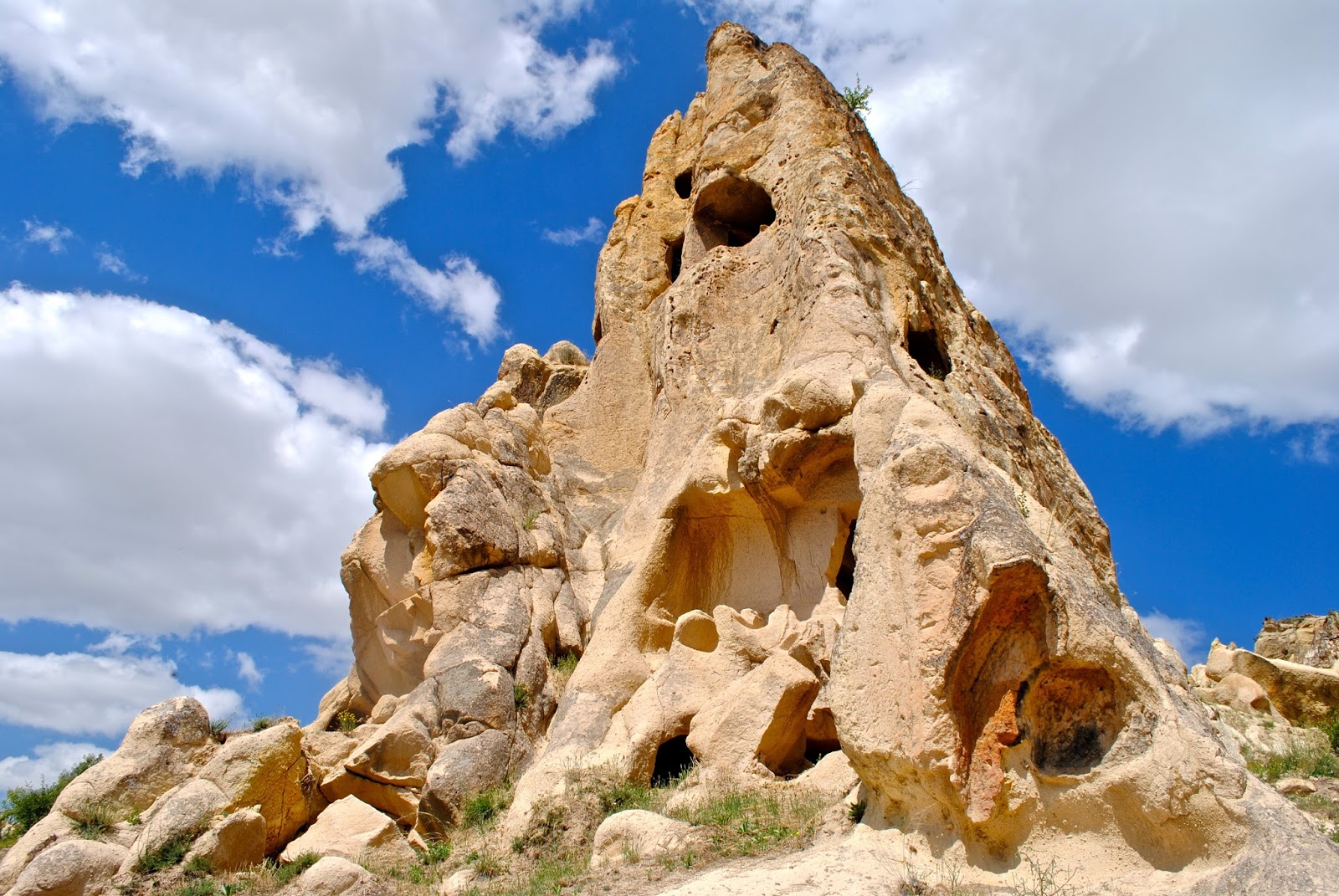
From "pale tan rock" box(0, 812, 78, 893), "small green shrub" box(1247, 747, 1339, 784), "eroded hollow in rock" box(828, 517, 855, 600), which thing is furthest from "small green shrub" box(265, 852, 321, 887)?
"small green shrub" box(1247, 747, 1339, 784)

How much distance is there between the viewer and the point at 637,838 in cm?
666

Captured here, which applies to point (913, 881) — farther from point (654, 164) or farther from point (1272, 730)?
point (654, 164)

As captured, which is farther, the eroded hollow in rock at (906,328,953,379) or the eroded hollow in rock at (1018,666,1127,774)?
the eroded hollow in rock at (906,328,953,379)

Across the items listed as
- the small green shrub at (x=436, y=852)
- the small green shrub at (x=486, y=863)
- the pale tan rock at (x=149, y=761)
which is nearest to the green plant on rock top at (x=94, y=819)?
the pale tan rock at (x=149, y=761)

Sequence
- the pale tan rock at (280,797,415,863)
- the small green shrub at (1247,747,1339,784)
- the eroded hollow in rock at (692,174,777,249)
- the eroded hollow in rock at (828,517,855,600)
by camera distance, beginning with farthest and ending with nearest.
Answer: the eroded hollow in rock at (692,174,777,249) → the eroded hollow in rock at (828,517,855,600) → the small green shrub at (1247,747,1339,784) → the pale tan rock at (280,797,415,863)

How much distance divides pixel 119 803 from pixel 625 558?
536cm

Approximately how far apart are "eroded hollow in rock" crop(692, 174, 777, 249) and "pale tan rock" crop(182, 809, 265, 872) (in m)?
9.43

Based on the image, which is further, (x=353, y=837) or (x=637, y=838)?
(x=353, y=837)

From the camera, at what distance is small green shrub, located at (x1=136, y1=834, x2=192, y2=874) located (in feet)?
26.0

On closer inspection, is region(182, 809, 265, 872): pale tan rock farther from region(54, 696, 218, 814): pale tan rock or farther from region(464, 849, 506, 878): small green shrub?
region(464, 849, 506, 878): small green shrub

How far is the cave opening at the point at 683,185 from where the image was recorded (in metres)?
17.5

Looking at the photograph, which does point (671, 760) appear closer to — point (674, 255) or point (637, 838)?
point (637, 838)

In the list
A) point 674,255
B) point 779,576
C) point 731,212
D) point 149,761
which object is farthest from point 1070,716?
point 674,255

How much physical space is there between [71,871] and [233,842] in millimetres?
1152
